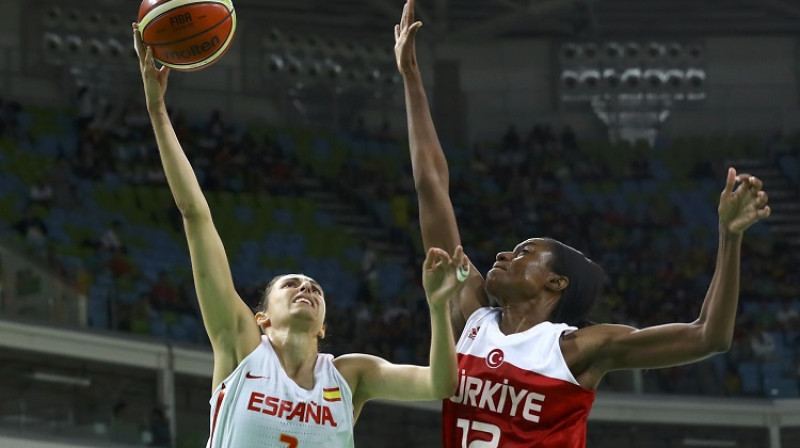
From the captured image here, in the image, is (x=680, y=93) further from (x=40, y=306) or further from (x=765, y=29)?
(x=40, y=306)

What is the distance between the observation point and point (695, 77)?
22109mm

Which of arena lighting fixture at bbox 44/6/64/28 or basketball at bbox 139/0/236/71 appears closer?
basketball at bbox 139/0/236/71

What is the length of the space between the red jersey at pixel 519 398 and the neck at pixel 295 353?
51 centimetres

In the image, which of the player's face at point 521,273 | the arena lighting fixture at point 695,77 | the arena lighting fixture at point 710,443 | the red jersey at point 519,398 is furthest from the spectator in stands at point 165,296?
the arena lighting fixture at point 695,77

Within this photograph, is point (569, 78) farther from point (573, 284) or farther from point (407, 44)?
point (573, 284)

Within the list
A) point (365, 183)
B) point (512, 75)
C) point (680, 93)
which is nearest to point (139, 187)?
point (365, 183)

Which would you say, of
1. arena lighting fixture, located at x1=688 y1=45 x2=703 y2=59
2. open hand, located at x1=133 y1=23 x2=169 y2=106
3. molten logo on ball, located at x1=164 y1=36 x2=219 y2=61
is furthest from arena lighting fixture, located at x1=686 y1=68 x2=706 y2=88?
open hand, located at x1=133 y1=23 x2=169 y2=106

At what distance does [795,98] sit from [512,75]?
451 centimetres

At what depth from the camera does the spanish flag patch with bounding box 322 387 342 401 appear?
464 cm

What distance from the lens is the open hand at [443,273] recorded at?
4223 millimetres

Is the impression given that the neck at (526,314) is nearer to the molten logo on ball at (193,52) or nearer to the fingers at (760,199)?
the fingers at (760,199)

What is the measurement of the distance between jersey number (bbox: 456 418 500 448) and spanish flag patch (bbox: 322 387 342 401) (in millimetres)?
434

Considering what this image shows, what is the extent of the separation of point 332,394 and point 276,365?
213 millimetres

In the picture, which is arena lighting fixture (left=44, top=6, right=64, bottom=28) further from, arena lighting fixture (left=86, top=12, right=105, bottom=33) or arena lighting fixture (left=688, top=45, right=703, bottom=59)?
arena lighting fixture (left=688, top=45, right=703, bottom=59)
